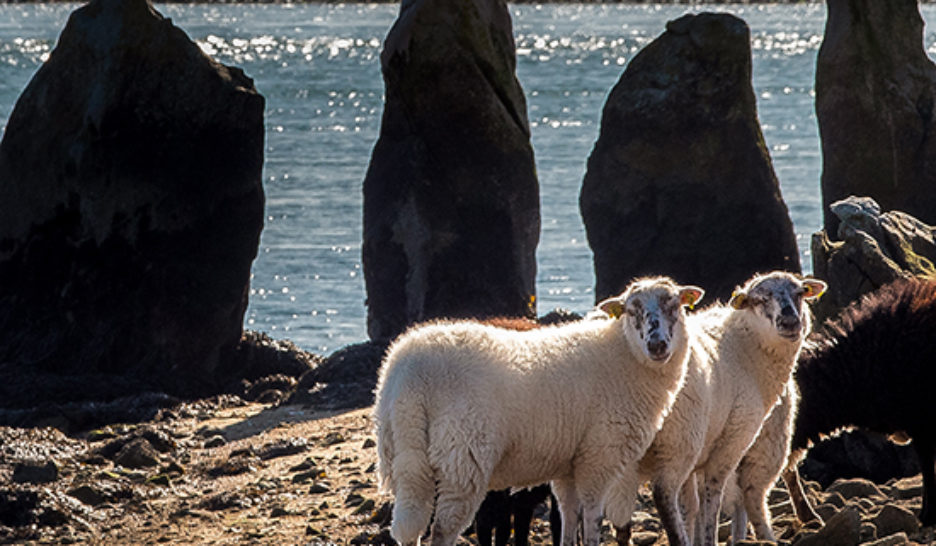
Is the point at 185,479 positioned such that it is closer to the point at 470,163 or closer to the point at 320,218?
the point at 470,163

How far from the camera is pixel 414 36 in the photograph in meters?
23.4

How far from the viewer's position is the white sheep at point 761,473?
1302cm

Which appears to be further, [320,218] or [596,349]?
[320,218]

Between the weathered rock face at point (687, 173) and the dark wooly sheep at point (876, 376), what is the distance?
29.3ft

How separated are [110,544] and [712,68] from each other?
1286 centimetres

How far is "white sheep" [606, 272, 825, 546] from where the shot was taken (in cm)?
1218

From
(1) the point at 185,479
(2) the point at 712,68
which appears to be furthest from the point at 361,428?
(2) the point at 712,68

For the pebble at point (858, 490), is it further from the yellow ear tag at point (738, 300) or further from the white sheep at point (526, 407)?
the white sheep at point (526, 407)

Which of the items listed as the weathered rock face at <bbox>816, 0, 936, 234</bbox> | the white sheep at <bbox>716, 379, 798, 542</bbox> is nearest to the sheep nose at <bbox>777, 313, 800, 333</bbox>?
the white sheep at <bbox>716, 379, 798, 542</bbox>

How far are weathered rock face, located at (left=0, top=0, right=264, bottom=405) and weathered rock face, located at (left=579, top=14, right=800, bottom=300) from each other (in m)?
5.29

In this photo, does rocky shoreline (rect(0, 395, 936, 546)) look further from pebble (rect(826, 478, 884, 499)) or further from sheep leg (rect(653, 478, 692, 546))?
sheep leg (rect(653, 478, 692, 546))

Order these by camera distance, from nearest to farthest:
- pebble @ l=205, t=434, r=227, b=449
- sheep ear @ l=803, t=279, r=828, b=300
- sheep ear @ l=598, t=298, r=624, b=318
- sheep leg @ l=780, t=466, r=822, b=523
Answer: sheep ear @ l=598, t=298, r=624, b=318 < sheep ear @ l=803, t=279, r=828, b=300 < sheep leg @ l=780, t=466, r=822, b=523 < pebble @ l=205, t=434, r=227, b=449

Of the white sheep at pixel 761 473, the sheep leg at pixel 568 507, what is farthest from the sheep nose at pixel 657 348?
the white sheep at pixel 761 473

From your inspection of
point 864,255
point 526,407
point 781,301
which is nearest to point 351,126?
point 864,255
